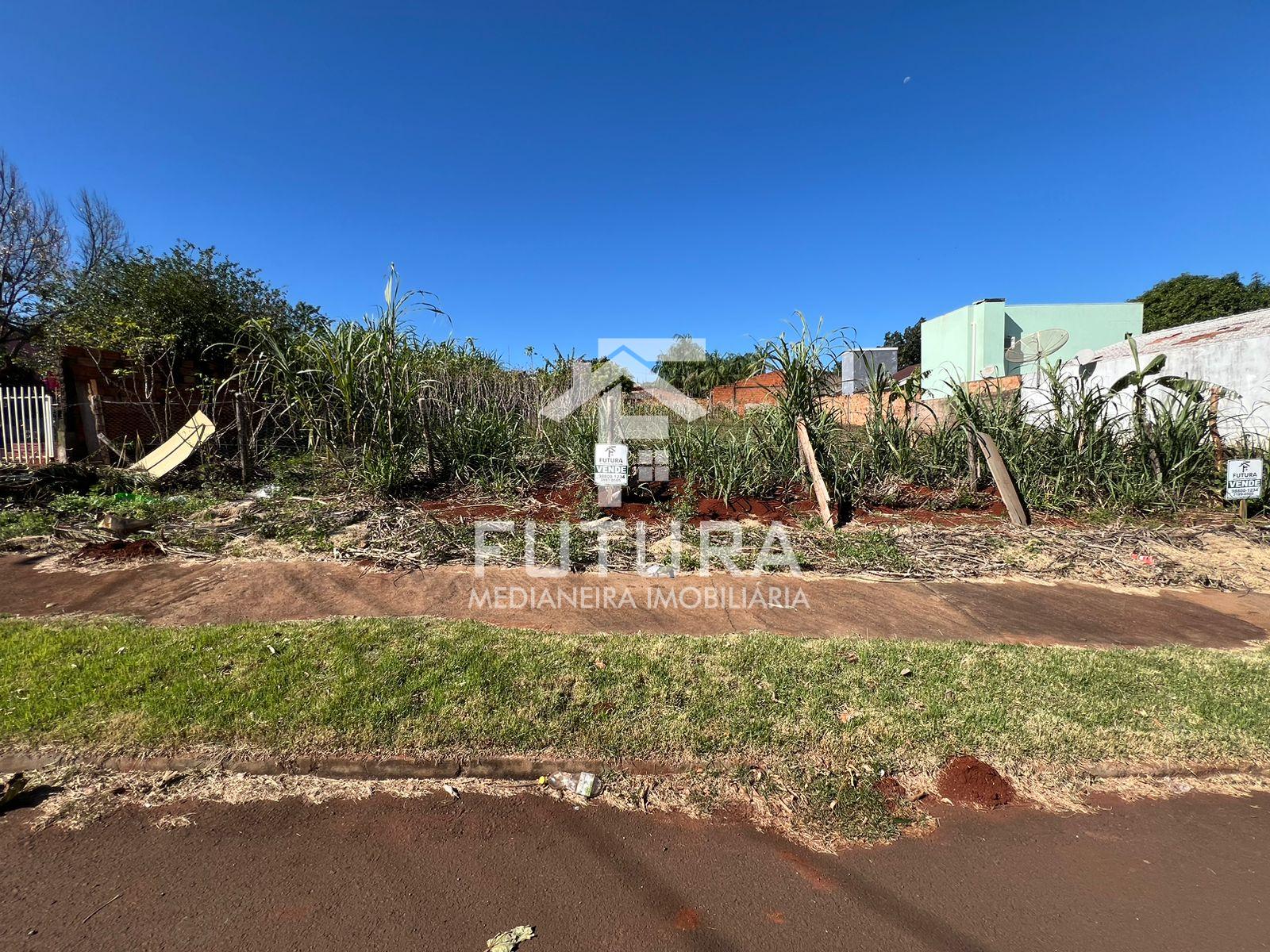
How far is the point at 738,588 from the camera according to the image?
14.9 feet

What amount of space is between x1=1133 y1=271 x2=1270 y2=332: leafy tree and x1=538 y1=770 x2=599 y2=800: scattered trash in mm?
40906

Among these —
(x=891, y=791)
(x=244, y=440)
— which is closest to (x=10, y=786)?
(x=891, y=791)

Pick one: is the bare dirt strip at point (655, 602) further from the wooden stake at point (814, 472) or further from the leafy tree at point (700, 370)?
the leafy tree at point (700, 370)

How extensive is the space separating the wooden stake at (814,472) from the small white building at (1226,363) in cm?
386

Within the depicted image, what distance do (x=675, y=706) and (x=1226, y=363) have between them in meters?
9.58

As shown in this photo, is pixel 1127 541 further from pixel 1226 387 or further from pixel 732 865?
pixel 732 865

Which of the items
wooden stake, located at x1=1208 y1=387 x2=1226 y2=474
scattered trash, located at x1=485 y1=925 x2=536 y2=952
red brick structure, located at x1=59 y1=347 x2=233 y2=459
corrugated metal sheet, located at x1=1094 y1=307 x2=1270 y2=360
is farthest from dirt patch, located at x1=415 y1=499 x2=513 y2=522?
corrugated metal sheet, located at x1=1094 y1=307 x2=1270 y2=360

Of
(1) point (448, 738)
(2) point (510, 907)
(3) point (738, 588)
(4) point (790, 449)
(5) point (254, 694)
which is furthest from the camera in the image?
(4) point (790, 449)

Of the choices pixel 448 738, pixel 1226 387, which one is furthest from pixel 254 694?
pixel 1226 387

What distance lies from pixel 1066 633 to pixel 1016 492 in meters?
2.74

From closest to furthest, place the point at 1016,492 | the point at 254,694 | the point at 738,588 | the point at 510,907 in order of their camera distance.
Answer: the point at 510,907 → the point at 254,694 → the point at 738,588 → the point at 1016,492

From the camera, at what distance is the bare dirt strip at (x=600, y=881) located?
1.73m

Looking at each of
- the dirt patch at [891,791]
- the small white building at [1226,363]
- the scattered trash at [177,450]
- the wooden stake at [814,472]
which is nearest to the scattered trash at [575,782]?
the dirt patch at [891,791]

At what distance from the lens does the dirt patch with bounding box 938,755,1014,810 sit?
7.68ft
